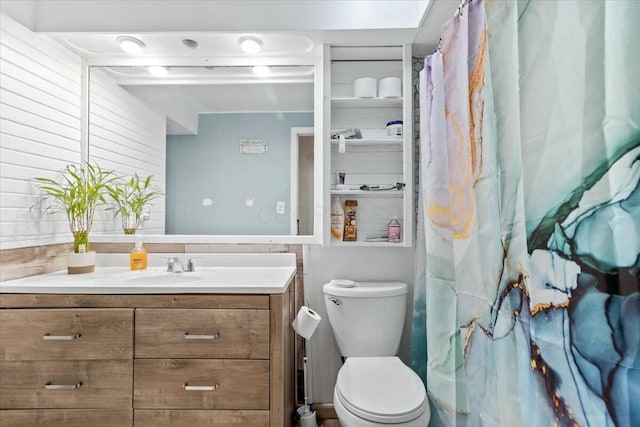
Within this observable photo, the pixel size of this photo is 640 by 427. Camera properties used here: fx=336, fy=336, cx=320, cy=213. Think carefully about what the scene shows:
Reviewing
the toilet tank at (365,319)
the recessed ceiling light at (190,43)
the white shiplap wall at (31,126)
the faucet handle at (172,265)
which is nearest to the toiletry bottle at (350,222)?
the toilet tank at (365,319)

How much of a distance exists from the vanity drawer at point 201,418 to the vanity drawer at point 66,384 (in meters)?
0.11

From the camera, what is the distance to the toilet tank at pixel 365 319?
1757 mm

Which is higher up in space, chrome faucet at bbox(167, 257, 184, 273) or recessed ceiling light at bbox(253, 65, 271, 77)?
recessed ceiling light at bbox(253, 65, 271, 77)

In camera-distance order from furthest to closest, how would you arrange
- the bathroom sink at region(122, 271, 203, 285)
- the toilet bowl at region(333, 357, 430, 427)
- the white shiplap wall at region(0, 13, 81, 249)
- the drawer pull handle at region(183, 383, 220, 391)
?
the bathroom sink at region(122, 271, 203, 285), the white shiplap wall at region(0, 13, 81, 249), the drawer pull handle at region(183, 383, 220, 391), the toilet bowl at region(333, 357, 430, 427)

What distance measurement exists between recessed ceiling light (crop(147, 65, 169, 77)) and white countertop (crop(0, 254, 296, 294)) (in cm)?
109

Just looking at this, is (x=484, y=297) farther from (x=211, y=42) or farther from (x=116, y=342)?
(x=211, y=42)

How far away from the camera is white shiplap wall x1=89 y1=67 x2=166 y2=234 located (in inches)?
79.4

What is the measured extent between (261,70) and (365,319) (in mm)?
1549

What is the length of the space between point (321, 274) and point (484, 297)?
1.15 m

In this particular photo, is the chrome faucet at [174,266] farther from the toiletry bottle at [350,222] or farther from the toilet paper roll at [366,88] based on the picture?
the toilet paper roll at [366,88]

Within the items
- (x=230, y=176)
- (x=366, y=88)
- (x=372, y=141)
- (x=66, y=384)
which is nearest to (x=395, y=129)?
(x=372, y=141)

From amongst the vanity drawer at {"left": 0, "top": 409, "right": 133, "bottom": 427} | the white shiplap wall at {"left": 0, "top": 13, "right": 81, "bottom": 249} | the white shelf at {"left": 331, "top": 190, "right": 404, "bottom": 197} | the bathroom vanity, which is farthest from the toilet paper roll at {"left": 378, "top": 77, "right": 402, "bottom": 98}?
the vanity drawer at {"left": 0, "top": 409, "right": 133, "bottom": 427}

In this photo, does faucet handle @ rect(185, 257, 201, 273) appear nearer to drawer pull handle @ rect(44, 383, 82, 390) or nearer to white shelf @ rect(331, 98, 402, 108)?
drawer pull handle @ rect(44, 383, 82, 390)

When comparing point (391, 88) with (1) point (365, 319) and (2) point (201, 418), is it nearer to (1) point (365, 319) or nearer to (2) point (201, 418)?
(1) point (365, 319)
